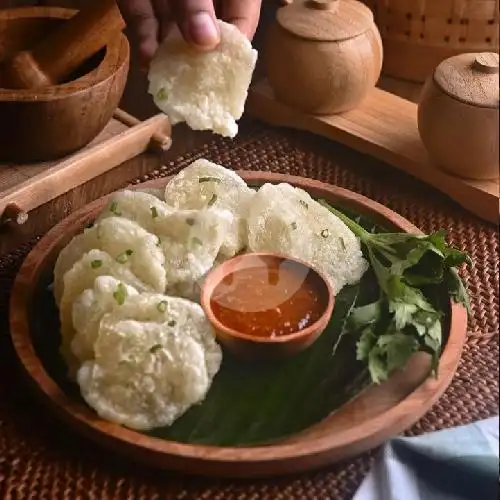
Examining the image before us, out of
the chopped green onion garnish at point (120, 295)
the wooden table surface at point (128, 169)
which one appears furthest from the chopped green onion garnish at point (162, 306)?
the wooden table surface at point (128, 169)

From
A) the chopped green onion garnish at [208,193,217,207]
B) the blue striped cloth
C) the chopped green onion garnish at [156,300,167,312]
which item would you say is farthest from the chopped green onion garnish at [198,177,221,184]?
the blue striped cloth

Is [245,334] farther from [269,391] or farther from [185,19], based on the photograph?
[185,19]

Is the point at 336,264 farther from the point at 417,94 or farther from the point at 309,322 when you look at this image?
the point at 417,94

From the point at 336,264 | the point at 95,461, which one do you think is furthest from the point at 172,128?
the point at 95,461

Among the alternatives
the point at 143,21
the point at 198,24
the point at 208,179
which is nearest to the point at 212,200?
the point at 208,179

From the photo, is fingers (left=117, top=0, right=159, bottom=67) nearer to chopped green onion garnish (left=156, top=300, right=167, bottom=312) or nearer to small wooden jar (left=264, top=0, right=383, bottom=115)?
small wooden jar (left=264, top=0, right=383, bottom=115)

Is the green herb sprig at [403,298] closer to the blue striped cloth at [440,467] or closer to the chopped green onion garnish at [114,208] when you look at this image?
the blue striped cloth at [440,467]
